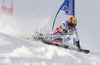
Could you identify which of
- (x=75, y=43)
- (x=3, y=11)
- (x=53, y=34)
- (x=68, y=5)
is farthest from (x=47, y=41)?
(x=3, y=11)

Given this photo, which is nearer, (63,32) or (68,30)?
(68,30)

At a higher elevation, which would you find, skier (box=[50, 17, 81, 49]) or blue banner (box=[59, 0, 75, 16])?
blue banner (box=[59, 0, 75, 16])

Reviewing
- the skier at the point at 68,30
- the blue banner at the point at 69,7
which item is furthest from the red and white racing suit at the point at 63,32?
the blue banner at the point at 69,7

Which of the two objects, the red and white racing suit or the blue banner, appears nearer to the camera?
the red and white racing suit

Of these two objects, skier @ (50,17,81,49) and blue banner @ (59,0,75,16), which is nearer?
skier @ (50,17,81,49)

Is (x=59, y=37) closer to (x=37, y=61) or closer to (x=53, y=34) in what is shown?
(x=53, y=34)

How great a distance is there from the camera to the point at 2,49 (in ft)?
11.4

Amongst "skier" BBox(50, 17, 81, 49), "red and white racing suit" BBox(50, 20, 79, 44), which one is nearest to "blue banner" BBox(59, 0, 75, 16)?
"skier" BBox(50, 17, 81, 49)

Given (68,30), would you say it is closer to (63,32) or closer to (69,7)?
(63,32)

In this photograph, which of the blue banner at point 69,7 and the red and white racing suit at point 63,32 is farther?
the blue banner at point 69,7

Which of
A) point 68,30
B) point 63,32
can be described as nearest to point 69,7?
point 68,30

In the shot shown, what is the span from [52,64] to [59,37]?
494 centimetres

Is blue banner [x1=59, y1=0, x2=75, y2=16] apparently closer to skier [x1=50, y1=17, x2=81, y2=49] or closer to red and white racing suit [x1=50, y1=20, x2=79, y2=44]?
skier [x1=50, y1=17, x2=81, y2=49]

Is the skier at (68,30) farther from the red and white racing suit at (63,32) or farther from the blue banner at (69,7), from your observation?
the blue banner at (69,7)
